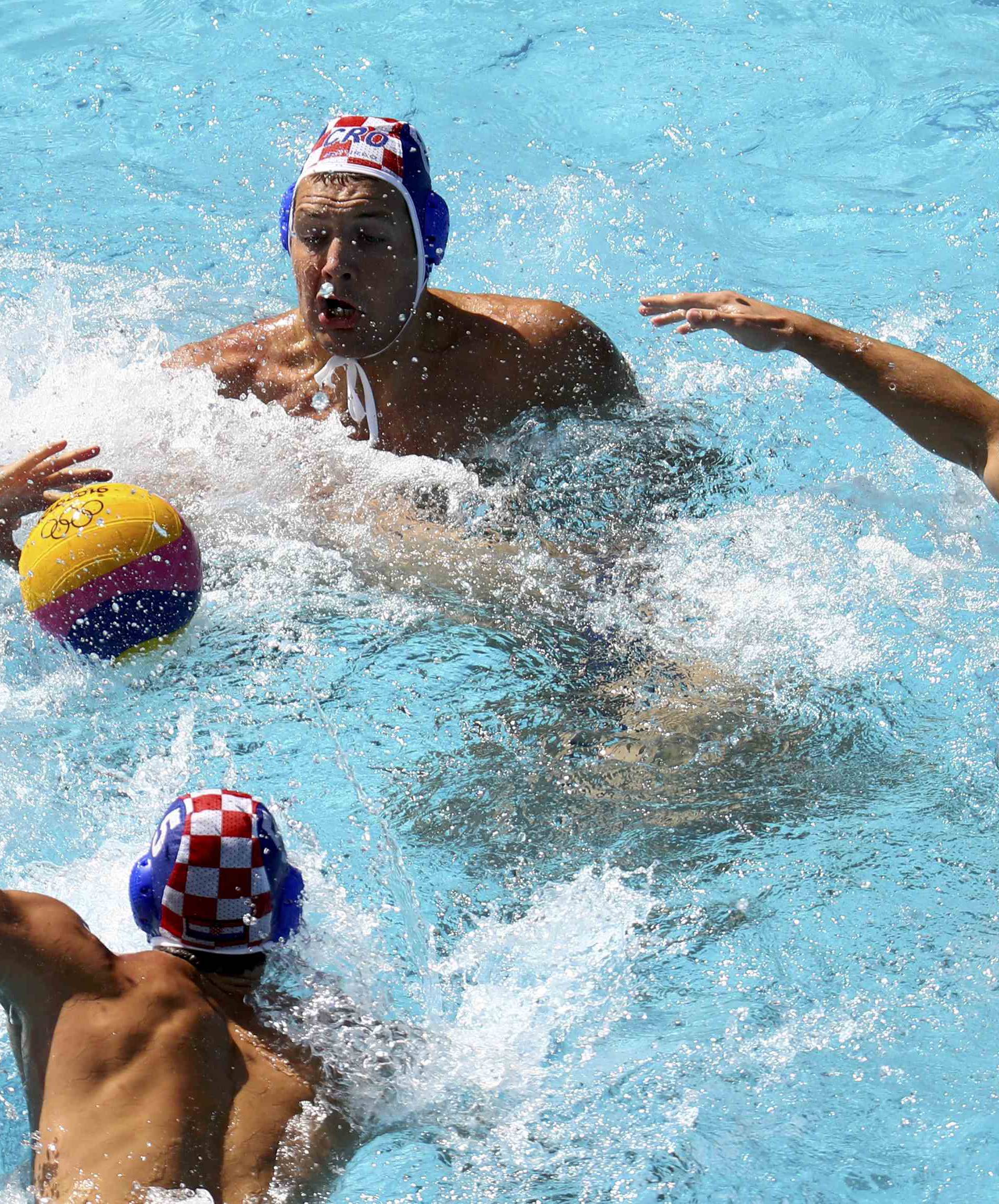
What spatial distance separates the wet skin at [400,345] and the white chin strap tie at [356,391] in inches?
2.4

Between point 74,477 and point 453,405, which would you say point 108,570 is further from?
point 453,405

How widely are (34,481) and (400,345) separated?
1279 millimetres

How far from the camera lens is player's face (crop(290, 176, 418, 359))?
4.19m

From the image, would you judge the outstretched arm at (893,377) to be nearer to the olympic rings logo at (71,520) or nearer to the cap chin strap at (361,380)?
the cap chin strap at (361,380)

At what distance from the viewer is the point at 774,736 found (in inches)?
157

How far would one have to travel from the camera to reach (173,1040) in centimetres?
287

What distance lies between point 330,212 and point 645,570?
4.85 feet

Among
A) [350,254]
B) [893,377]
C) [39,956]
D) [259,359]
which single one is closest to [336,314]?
[350,254]

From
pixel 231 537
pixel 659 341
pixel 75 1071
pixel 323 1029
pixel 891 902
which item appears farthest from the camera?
pixel 659 341

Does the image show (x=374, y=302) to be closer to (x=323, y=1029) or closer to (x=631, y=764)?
(x=631, y=764)

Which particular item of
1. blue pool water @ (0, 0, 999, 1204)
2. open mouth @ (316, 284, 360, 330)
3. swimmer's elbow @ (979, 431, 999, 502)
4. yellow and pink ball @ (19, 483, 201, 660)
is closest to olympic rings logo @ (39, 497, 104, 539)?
yellow and pink ball @ (19, 483, 201, 660)

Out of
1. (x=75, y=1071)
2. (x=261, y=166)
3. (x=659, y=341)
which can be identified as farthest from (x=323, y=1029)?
(x=261, y=166)

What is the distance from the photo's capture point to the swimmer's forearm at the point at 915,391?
141 inches

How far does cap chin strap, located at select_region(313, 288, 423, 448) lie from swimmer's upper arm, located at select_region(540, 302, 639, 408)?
1.51ft
